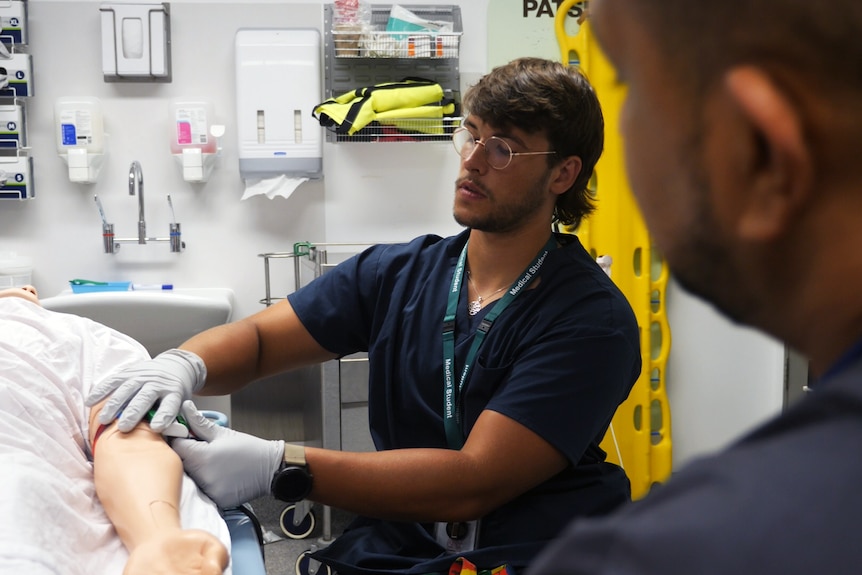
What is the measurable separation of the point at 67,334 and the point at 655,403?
2480mm

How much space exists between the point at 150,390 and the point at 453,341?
0.56 meters

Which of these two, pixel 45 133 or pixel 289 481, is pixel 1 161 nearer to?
pixel 45 133

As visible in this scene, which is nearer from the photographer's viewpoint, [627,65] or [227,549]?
[627,65]

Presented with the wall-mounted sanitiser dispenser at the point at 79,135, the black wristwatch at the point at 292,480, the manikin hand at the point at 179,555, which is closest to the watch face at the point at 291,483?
the black wristwatch at the point at 292,480

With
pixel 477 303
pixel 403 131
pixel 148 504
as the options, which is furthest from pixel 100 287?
pixel 148 504

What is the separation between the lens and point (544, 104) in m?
1.65

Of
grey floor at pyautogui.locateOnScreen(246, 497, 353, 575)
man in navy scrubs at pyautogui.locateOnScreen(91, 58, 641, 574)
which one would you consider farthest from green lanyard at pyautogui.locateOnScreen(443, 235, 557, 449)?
grey floor at pyautogui.locateOnScreen(246, 497, 353, 575)

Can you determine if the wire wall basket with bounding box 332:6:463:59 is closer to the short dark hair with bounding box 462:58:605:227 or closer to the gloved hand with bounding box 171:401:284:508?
the short dark hair with bounding box 462:58:605:227

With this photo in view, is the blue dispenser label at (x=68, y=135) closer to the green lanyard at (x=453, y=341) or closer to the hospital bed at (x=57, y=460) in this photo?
the hospital bed at (x=57, y=460)

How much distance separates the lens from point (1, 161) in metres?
3.25

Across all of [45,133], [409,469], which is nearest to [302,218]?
[45,133]

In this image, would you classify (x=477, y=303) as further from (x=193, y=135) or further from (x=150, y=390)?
(x=193, y=135)

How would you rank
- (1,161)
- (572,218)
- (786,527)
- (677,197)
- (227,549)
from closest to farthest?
(786,527), (677,197), (227,549), (572,218), (1,161)

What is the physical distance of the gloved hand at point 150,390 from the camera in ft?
4.66
